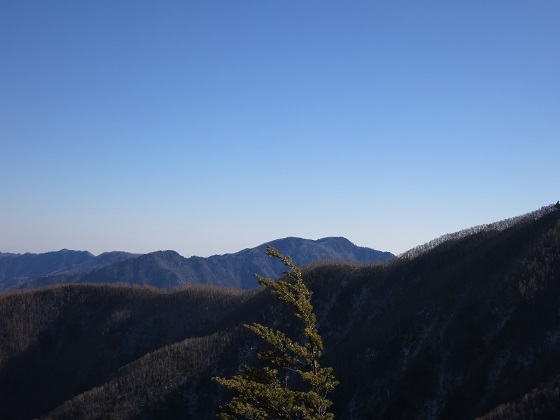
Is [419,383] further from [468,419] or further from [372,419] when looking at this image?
[468,419]

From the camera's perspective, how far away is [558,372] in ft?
262

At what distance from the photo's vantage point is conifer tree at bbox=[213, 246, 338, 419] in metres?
26.3

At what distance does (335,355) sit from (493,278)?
170 feet

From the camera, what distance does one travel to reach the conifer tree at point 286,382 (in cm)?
2627

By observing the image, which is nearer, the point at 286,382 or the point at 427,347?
the point at 286,382

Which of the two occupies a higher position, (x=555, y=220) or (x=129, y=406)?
(x=555, y=220)

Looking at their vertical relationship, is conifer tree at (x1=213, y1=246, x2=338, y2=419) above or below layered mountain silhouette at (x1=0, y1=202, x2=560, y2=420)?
above

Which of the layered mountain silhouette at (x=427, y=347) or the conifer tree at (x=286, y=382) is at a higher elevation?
the conifer tree at (x=286, y=382)

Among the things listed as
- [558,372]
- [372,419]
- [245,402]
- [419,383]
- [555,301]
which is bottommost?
[372,419]

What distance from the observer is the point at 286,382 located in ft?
91.3

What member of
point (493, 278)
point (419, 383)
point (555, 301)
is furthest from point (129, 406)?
point (555, 301)

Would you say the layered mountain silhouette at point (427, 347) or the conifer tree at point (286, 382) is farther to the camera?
the layered mountain silhouette at point (427, 347)

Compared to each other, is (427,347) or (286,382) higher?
(286,382)

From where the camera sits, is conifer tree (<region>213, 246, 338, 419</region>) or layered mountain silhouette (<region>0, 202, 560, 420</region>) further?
layered mountain silhouette (<region>0, 202, 560, 420</region>)
